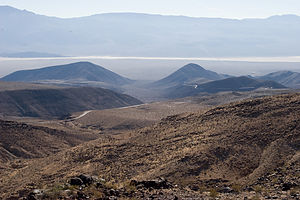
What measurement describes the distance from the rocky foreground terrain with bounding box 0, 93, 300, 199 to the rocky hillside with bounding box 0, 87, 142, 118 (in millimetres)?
59748

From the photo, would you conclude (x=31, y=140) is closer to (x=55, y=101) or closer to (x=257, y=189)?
(x=257, y=189)

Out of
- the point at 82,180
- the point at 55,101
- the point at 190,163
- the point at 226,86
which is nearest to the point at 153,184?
the point at 82,180

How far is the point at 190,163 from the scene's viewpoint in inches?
957

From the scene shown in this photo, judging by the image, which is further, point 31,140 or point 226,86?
point 226,86

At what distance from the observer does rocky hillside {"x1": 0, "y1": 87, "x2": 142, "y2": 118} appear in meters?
99.9

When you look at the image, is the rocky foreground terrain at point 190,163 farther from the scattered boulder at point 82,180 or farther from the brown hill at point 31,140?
the brown hill at point 31,140

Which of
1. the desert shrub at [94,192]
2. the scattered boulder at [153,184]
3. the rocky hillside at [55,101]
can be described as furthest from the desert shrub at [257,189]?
the rocky hillside at [55,101]

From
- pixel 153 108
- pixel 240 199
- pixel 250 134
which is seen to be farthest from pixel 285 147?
pixel 153 108

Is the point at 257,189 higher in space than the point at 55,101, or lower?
higher

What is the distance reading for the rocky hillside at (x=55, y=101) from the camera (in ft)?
328

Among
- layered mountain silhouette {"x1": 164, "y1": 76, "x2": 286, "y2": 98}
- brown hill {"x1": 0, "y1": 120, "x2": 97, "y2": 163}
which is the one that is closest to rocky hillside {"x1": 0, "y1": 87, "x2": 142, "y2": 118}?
layered mountain silhouette {"x1": 164, "y1": 76, "x2": 286, "y2": 98}

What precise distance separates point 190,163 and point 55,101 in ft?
291

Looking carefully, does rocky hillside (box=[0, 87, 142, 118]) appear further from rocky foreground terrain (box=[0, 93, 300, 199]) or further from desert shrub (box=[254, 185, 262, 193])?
desert shrub (box=[254, 185, 262, 193])

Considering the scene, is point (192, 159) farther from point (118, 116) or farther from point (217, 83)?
point (217, 83)
